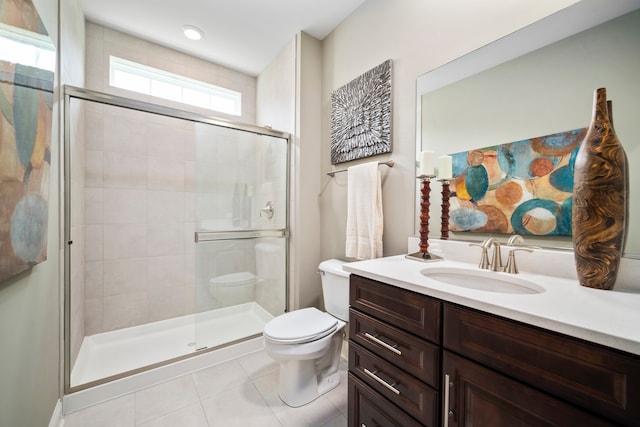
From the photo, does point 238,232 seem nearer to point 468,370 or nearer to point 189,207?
point 189,207

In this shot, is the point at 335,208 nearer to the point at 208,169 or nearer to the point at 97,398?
the point at 208,169

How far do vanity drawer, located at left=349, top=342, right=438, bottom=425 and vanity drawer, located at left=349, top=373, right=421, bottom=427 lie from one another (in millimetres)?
23

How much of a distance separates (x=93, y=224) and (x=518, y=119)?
2956 millimetres

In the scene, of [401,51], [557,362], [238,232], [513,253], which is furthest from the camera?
[238,232]

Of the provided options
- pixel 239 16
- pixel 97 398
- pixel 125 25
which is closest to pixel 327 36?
pixel 239 16

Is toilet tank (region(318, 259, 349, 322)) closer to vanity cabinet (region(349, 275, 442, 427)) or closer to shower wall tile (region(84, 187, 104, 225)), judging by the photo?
vanity cabinet (region(349, 275, 442, 427))

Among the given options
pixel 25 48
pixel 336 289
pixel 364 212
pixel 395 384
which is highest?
pixel 25 48

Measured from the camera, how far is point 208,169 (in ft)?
6.39

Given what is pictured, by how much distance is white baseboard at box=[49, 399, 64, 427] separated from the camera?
1209mm

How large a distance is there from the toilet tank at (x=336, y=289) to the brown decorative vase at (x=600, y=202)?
43.6 inches

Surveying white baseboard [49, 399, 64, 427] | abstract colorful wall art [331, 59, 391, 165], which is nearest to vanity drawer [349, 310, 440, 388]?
abstract colorful wall art [331, 59, 391, 165]

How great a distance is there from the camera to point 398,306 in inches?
36.1

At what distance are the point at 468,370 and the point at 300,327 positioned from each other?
963 mm

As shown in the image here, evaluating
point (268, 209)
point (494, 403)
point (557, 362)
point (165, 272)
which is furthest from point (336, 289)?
point (165, 272)
